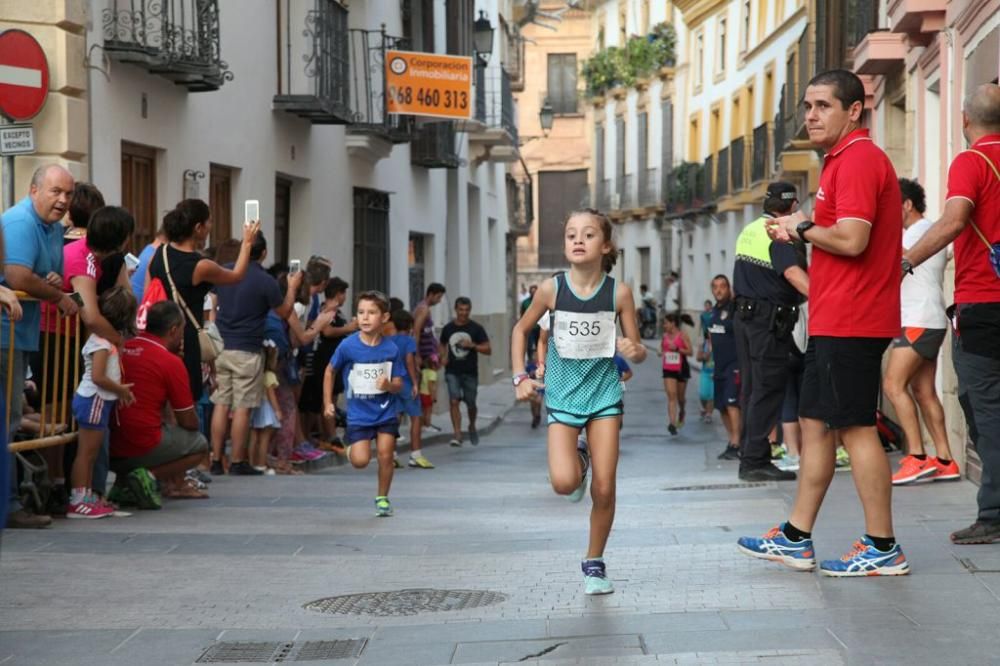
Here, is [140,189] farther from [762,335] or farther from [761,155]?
[761,155]

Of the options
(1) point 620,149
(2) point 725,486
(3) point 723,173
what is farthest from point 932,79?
(1) point 620,149

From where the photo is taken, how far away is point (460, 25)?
3206cm

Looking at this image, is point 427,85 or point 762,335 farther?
point 427,85

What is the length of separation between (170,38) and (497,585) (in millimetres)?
8552

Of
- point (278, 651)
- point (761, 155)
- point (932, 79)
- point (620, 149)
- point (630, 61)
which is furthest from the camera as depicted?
point (620, 149)

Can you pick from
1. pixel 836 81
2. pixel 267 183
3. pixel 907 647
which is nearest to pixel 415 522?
pixel 836 81

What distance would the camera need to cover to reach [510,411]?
96.9ft

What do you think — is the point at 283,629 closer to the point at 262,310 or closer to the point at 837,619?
the point at 837,619

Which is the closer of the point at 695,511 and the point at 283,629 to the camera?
the point at 283,629

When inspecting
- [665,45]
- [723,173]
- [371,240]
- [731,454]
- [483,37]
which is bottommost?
[731,454]

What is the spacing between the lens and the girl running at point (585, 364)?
770 cm

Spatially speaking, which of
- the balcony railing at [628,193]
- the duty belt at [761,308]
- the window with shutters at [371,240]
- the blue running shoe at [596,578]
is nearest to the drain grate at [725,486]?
the duty belt at [761,308]

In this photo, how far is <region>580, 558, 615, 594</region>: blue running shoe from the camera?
748cm

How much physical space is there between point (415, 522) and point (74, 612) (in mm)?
4016
